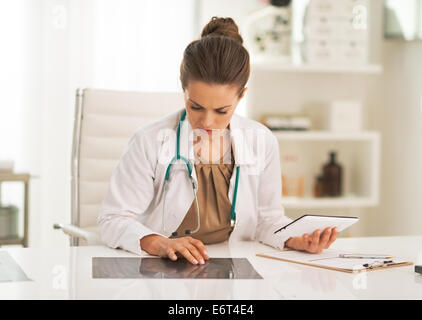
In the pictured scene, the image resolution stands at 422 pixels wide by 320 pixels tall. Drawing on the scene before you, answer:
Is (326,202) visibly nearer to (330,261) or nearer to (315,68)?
(315,68)

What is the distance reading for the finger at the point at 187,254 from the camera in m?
1.41

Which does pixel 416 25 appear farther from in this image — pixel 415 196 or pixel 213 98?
pixel 213 98

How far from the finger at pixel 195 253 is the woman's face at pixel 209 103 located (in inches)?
13.5

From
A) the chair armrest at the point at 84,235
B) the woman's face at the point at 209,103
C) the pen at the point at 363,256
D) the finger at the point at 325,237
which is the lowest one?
the chair armrest at the point at 84,235

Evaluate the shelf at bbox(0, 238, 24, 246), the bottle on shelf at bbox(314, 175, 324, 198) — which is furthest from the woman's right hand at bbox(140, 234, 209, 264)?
the bottle on shelf at bbox(314, 175, 324, 198)

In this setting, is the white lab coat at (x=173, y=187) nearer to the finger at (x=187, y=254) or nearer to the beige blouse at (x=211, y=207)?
the beige blouse at (x=211, y=207)

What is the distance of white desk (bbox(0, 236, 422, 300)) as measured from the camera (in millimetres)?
1147

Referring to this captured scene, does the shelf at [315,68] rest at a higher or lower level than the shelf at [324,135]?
higher

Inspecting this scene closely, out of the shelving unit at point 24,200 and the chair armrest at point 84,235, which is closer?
the chair armrest at point 84,235

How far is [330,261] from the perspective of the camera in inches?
58.0

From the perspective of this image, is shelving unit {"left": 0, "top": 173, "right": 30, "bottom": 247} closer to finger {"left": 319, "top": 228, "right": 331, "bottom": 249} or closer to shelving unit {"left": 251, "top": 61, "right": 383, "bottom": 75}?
shelving unit {"left": 251, "top": 61, "right": 383, "bottom": 75}

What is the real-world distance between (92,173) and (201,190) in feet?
2.04

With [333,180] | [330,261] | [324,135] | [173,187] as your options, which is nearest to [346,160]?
[333,180]

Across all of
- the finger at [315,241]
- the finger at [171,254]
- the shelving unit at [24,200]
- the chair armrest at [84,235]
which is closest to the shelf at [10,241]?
the shelving unit at [24,200]
